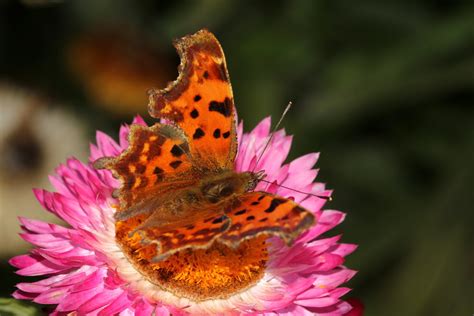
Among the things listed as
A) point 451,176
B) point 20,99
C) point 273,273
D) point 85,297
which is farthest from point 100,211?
point 451,176

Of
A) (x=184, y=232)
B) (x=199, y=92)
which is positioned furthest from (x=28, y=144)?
(x=184, y=232)

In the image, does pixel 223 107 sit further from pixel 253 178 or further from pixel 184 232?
pixel 184 232

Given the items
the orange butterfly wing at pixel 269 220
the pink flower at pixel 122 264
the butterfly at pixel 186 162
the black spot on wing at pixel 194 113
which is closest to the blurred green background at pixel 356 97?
the pink flower at pixel 122 264

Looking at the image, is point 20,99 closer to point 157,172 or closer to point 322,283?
point 157,172

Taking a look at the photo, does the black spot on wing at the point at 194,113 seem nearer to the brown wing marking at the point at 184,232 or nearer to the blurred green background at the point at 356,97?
the brown wing marking at the point at 184,232

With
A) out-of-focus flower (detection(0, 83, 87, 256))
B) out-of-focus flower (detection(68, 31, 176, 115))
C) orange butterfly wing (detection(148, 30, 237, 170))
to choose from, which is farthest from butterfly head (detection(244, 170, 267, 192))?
out-of-focus flower (detection(68, 31, 176, 115))
